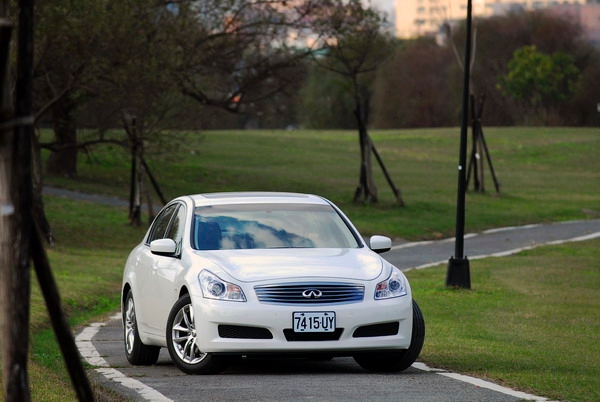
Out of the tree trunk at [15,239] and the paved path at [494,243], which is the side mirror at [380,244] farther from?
the paved path at [494,243]

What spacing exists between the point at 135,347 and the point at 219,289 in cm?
188

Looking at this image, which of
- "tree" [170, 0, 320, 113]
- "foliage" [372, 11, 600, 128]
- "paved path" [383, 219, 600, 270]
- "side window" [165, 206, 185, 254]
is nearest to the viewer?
"side window" [165, 206, 185, 254]

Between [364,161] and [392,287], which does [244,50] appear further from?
[392,287]

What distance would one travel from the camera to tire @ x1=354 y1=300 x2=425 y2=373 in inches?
453

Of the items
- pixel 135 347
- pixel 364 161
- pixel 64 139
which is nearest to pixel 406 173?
pixel 364 161

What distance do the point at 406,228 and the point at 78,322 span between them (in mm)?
20127

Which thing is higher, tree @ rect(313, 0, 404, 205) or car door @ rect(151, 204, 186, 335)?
tree @ rect(313, 0, 404, 205)

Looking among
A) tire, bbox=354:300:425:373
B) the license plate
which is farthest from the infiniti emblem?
tire, bbox=354:300:425:373

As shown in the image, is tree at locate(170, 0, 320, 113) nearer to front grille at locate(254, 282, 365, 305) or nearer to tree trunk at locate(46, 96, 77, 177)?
tree trunk at locate(46, 96, 77, 177)

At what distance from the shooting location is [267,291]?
11.1m

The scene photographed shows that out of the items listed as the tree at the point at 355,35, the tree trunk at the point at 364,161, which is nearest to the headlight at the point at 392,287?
the tree trunk at the point at 364,161

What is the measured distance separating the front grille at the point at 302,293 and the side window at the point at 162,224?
227 cm

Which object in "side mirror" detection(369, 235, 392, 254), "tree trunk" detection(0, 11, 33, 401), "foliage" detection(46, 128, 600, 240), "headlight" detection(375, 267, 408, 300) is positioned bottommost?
"foliage" detection(46, 128, 600, 240)

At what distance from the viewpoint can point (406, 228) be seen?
124 feet
